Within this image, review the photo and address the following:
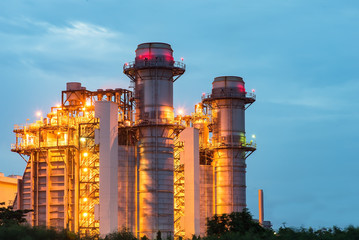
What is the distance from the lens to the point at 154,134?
347 feet

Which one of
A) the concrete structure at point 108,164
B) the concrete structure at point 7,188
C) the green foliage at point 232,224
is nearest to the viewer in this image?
the concrete structure at point 108,164

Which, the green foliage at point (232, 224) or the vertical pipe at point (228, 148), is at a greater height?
the vertical pipe at point (228, 148)

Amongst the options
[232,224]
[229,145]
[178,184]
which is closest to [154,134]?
[178,184]

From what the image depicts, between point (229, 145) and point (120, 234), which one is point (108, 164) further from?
point (229, 145)

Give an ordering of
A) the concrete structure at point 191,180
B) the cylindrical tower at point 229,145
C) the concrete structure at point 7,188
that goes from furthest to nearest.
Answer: the concrete structure at point 7,188 → the cylindrical tower at point 229,145 → the concrete structure at point 191,180

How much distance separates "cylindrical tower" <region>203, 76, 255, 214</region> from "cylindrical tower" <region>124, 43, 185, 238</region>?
18496 mm

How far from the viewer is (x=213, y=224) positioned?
106 m

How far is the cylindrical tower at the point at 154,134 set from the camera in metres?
104

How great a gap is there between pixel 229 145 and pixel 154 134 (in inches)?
840

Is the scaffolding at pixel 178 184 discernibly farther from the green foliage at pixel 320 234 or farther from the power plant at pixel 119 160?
the green foliage at pixel 320 234

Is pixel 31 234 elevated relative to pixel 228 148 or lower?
lower

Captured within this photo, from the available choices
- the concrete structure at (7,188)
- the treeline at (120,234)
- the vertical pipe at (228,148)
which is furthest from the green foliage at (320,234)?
the concrete structure at (7,188)

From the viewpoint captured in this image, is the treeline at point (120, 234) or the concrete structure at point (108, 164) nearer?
the treeline at point (120, 234)

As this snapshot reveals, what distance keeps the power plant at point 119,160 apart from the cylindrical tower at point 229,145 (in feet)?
36.4
